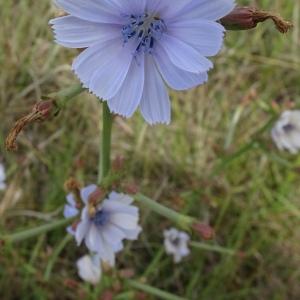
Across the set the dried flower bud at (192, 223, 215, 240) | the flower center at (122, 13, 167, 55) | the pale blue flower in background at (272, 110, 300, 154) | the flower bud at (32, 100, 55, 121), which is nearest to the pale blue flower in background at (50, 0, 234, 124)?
the flower center at (122, 13, 167, 55)

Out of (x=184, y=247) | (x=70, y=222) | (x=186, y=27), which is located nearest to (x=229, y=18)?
(x=186, y=27)

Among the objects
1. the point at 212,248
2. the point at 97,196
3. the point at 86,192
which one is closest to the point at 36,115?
the point at 97,196

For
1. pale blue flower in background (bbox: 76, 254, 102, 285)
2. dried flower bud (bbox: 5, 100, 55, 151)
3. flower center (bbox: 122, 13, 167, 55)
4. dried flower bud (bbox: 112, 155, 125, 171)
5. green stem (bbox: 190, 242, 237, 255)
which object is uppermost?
flower center (bbox: 122, 13, 167, 55)

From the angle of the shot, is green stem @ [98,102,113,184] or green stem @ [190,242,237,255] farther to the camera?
green stem @ [190,242,237,255]

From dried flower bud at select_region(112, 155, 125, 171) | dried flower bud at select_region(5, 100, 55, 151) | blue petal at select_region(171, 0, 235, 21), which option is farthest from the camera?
dried flower bud at select_region(112, 155, 125, 171)

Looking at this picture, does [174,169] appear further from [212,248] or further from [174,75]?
[174,75]

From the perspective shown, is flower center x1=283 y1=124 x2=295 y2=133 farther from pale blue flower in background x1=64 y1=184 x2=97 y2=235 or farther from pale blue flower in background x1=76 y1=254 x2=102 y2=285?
pale blue flower in background x1=64 y1=184 x2=97 y2=235

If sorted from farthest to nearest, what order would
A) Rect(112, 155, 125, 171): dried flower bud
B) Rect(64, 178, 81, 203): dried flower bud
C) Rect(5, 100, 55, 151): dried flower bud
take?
Rect(64, 178, 81, 203): dried flower bud
Rect(112, 155, 125, 171): dried flower bud
Rect(5, 100, 55, 151): dried flower bud

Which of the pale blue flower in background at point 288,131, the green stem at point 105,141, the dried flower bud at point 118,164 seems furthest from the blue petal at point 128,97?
the pale blue flower in background at point 288,131

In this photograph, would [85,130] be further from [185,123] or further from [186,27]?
[186,27]
